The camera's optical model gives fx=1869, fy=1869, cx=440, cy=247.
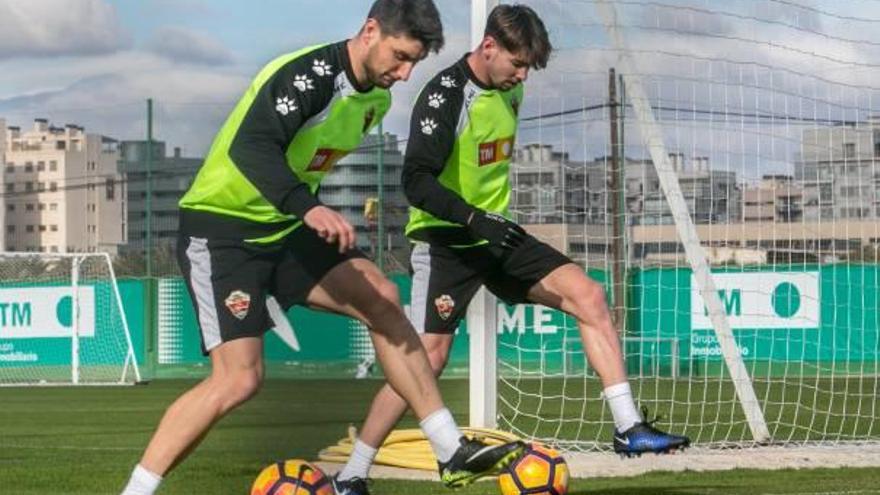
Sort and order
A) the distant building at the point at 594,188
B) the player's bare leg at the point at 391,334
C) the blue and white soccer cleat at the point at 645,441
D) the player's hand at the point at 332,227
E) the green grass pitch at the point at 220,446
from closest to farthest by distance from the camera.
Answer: the player's hand at the point at 332,227, the player's bare leg at the point at 391,334, the blue and white soccer cleat at the point at 645,441, the green grass pitch at the point at 220,446, the distant building at the point at 594,188

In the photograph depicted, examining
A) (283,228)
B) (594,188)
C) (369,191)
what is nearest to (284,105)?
(283,228)

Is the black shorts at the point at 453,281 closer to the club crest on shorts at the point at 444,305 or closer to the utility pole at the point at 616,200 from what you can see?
the club crest on shorts at the point at 444,305

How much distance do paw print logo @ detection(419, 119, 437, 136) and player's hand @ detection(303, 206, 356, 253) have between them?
163cm

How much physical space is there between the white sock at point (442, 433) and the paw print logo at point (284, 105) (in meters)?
1.24

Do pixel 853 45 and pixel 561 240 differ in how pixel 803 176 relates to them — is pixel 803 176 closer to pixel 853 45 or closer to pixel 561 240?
pixel 853 45

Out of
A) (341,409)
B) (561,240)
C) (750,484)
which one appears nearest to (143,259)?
(341,409)

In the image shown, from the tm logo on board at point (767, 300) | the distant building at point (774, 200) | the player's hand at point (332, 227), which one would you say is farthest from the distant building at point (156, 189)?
the player's hand at point (332, 227)

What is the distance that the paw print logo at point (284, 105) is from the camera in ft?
22.0

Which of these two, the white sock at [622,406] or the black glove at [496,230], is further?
the white sock at [622,406]

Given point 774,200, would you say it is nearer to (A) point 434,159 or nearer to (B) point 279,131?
(A) point 434,159

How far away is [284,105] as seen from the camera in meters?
6.71

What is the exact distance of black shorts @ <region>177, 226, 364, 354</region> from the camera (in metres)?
6.74

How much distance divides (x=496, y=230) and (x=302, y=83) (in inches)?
50.0

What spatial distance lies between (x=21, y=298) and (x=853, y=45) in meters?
19.3
